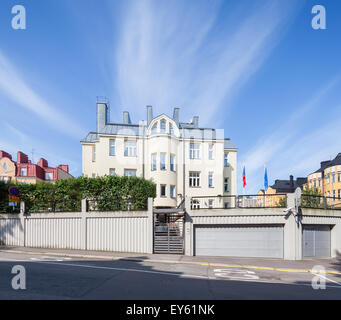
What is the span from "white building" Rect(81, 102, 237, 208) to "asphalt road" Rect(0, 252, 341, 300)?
1630cm

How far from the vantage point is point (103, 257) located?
1560 centimetres

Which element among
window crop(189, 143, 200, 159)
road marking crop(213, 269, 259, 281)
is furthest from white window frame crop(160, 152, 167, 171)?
road marking crop(213, 269, 259, 281)

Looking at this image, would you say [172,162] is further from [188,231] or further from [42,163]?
[42,163]

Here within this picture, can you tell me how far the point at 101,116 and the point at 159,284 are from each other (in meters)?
25.5

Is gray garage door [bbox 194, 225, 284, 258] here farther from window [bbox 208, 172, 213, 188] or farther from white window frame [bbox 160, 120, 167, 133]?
white window frame [bbox 160, 120, 167, 133]

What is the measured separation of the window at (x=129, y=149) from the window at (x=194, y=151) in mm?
6624

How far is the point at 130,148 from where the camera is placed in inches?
1187

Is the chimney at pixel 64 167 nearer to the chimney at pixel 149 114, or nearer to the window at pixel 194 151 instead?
the chimney at pixel 149 114

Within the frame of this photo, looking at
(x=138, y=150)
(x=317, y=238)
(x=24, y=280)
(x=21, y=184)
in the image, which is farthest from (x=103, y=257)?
(x=138, y=150)

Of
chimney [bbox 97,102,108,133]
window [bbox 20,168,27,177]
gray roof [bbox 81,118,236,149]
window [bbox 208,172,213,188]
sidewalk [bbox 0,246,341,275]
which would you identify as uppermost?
chimney [bbox 97,102,108,133]

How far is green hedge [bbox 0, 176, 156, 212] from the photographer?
20016 millimetres

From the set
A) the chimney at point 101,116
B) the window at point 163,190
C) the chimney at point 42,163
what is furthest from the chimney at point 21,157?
the window at point 163,190

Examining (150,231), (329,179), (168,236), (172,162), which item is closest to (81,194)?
(150,231)
